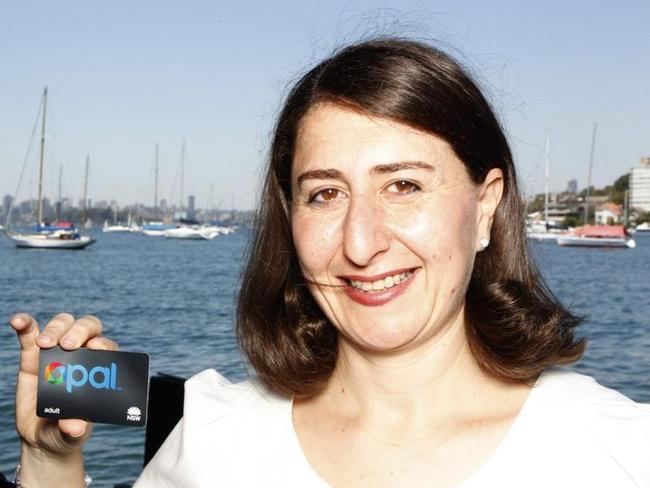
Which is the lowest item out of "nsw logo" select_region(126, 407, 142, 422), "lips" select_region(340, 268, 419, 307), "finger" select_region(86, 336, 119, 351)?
"nsw logo" select_region(126, 407, 142, 422)

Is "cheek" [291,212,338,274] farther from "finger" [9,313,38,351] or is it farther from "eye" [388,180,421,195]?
"finger" [9,313,38,351]

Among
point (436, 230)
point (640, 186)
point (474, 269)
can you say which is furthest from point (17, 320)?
point (640, 186)

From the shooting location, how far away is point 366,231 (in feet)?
5.87

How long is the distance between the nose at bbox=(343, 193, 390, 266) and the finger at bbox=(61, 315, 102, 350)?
0.64m

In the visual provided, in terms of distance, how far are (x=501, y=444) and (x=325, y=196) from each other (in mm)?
648

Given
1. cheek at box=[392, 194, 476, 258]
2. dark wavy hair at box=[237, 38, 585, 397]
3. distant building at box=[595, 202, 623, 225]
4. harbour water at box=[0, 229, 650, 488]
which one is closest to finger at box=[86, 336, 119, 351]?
dark wavy hair at box=[237, 38, 585, 397]

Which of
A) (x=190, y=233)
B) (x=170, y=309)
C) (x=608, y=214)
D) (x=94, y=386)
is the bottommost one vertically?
(x=190, y=233)

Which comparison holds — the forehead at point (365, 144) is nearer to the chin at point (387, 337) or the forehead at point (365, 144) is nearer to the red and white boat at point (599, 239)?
the chin at point (387, 337)

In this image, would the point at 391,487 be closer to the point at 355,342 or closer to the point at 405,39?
the point at 355,342

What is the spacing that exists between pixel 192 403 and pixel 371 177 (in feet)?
2.46

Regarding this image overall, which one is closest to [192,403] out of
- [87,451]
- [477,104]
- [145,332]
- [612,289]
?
[477,104]

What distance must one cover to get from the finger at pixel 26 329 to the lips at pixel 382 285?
2.54 feet

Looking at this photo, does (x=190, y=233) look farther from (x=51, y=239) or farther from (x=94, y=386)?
(x=94, y=386)

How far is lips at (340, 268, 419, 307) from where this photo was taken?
1832 mm
